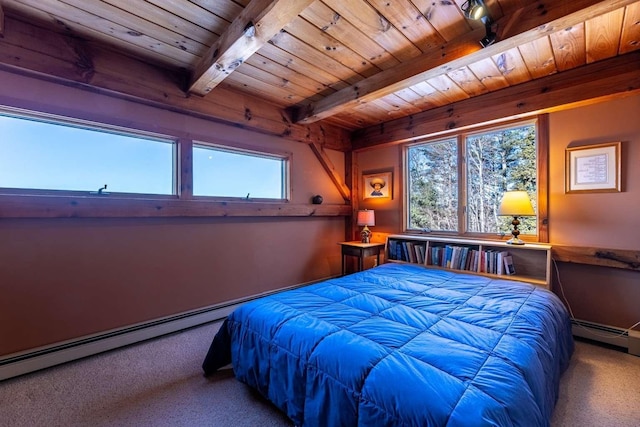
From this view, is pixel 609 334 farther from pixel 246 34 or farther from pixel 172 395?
pixel 246 34

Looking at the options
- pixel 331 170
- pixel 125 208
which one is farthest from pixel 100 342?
pixel 331 170

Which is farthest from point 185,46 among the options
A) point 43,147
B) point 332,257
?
point 332,257

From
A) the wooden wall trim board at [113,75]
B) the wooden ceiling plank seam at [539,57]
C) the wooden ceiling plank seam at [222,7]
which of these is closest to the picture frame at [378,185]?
the wooden wall trim board at [113,75]

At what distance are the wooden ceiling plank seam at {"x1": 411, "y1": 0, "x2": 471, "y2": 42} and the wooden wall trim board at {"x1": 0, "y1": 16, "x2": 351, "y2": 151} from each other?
1.96m

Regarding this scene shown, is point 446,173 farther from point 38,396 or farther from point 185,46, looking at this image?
point 38,396

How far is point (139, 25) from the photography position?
1952mm

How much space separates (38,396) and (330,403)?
1936mm

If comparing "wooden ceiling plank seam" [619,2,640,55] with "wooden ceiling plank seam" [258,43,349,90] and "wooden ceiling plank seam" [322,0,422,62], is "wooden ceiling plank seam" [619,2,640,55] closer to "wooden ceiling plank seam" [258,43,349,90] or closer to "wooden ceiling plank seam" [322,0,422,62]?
"wooden ceiling plank seam" [322,0,422,62]

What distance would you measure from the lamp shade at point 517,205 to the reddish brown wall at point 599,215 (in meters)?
0.32

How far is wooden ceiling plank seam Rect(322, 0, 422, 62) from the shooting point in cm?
177

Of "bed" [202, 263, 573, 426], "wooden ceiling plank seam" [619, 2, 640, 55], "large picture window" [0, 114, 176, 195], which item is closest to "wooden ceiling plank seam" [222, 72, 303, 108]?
"large picture window" [0, 114, 176, 195]

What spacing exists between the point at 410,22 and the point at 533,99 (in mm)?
1687

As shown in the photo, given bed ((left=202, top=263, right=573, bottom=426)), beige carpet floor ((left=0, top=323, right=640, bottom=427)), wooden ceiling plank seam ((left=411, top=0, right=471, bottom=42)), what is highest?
wooden ceiling plank seam ((left=411, top=0, right=471, bottom=42))

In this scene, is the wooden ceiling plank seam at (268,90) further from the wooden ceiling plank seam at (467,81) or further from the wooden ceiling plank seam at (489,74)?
the wooden ceiling plank seam at (489,74)
